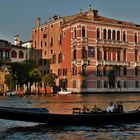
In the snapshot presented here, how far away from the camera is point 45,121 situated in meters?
16.2

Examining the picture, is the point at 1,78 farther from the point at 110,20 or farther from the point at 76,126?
the point at 76,126

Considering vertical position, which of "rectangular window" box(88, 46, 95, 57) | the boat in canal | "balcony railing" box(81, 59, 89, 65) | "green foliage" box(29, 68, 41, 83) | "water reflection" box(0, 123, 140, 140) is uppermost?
"rectangular window" box(88, 46, 95, 57)

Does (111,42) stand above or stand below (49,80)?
above

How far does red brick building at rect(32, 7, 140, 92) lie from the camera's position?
4853 centimetres

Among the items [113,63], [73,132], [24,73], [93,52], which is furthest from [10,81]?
[73,132]

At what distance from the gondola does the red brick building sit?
3026cm

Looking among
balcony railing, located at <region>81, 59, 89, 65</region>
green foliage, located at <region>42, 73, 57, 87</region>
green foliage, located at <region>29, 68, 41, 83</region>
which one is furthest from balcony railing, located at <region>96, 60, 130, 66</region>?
green foliage, located at <region>29, 68, 41, 83</region>

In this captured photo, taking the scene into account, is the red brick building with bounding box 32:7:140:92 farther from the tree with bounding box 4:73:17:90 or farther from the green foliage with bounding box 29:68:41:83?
the tree with bounding box 4:73:17:90

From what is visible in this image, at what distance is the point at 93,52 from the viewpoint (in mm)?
A: 49188

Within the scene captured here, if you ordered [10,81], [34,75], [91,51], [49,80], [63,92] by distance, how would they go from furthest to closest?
[49,80]
[34,75]
[91,51]
[63,92]
[10,81]

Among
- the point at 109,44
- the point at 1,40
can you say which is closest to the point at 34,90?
the point at 1,40

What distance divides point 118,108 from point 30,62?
34307mm

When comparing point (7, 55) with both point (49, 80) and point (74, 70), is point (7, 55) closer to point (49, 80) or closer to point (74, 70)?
point (49, 80)

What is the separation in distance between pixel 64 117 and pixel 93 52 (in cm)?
3319
